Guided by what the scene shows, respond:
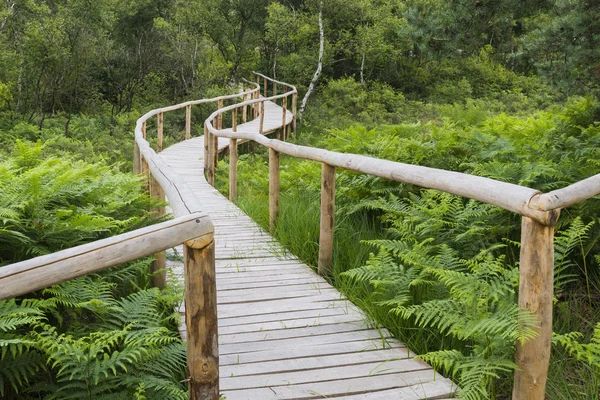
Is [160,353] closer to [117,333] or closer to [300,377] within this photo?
[117,333]

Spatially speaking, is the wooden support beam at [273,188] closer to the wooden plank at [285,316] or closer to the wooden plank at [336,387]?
the wooden plank at [285,316]

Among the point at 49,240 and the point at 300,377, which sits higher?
the point at 49,240

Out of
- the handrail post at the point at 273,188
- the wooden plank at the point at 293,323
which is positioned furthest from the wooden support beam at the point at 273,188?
the wooden plank at the point at 293,323

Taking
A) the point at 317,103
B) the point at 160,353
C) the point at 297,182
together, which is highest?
the point at 160,353

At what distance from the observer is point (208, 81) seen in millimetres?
22969

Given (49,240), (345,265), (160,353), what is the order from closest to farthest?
(160,353)
(49,240)
(345,265)

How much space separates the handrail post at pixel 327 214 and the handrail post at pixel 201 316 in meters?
2.51

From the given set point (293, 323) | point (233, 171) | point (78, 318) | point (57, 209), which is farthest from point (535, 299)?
point (233, 171)

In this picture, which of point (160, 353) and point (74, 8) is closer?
point (160, 353)

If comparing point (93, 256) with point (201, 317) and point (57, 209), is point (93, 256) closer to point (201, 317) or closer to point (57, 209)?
point (201, 317)

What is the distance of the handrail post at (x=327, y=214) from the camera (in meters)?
4.76

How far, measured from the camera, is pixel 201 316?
2.31 meters

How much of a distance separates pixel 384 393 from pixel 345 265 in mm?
1845

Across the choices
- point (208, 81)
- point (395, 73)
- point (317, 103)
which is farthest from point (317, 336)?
point (395, 73)
